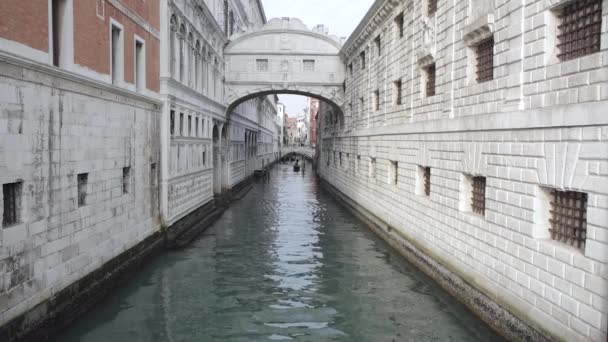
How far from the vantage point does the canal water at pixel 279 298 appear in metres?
7.88

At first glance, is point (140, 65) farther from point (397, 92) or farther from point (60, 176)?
point (397, 92)

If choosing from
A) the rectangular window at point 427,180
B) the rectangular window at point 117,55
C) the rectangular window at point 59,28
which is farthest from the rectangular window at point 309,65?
the rectangular window at point 59,28

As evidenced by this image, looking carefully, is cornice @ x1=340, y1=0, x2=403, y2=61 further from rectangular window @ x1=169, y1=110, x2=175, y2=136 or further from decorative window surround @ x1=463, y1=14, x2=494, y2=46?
rectangular window @ x1=169, y1=110, x2=175, y2=136

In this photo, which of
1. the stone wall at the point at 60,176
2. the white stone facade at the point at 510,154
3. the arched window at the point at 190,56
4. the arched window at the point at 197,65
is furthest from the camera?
the arched window at the point at 197,65

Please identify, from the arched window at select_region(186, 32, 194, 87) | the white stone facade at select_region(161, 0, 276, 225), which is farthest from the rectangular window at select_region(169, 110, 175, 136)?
the arched window at select_region(186, 32, 194, 87)

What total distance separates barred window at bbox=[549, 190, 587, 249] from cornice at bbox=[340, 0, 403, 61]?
9.60 m

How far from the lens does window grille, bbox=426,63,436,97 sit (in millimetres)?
11812

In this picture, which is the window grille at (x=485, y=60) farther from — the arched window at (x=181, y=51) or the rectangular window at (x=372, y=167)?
the arched window at (x=181, y=51)

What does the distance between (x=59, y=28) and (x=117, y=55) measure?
2.56 m

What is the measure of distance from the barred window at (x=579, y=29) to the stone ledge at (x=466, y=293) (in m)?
3.48

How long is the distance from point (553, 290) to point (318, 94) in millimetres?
20038

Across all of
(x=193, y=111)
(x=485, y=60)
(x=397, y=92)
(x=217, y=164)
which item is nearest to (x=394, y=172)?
(x=397, y=92)

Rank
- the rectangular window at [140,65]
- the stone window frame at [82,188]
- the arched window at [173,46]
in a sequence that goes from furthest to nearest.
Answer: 1. the arched window at [173,46]
2. the rectangular window at [140,65]
3. the stone window frame at [82,188]

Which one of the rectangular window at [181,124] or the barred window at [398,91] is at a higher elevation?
the barred window at [398,91]
